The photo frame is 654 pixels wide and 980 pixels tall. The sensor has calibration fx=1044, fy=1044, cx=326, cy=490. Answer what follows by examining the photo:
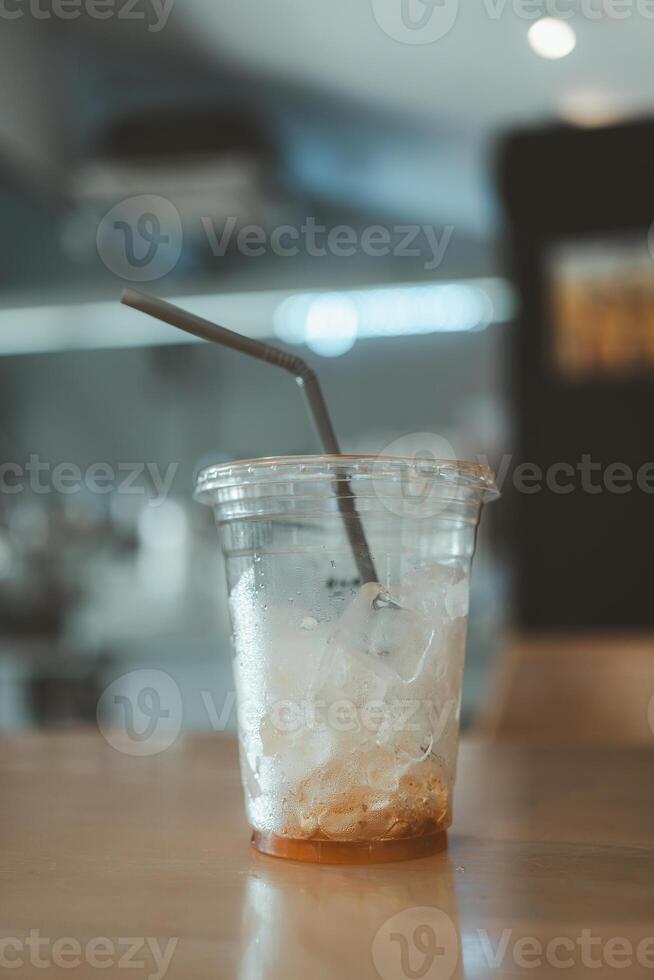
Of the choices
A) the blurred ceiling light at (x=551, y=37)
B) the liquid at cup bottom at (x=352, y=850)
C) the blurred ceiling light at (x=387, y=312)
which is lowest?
the liquid at cup bottom at (x=352, y=850)

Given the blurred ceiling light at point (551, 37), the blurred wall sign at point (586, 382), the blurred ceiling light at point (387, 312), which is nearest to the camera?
the blurred ceiling light at point (551, 37)

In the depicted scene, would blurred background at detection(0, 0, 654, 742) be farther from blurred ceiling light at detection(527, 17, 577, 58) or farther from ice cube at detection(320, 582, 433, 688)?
ice cube at detection(320, 582, 433, 688)

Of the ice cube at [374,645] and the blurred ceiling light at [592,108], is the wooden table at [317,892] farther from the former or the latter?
the blurred ceiling light at [592,108]

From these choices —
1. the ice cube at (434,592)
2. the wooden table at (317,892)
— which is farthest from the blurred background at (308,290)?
the ice cube at (434,592)

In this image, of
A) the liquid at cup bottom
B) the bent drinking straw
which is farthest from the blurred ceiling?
Answer: the liquid at cup bottom

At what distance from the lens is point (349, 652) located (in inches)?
24.0

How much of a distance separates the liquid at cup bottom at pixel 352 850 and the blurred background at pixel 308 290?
1.58 metres

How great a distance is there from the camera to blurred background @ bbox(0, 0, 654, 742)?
11.1 ft

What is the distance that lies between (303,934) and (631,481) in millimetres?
3226

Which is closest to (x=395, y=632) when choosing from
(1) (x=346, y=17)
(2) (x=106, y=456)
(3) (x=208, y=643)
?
(1) (x=346, y=17)

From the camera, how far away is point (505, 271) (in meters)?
3.82

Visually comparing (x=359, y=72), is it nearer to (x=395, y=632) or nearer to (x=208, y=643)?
(x=208, y=643)

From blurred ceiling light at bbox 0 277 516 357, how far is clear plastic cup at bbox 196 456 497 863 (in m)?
4.20

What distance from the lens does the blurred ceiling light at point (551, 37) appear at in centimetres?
322
